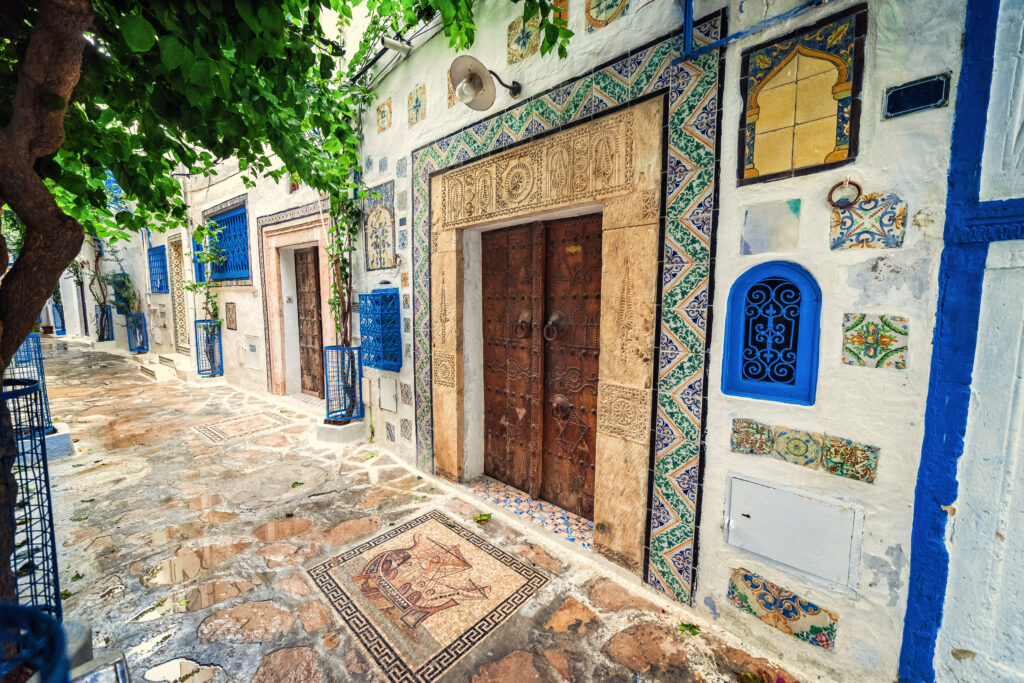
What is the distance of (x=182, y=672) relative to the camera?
1830mm

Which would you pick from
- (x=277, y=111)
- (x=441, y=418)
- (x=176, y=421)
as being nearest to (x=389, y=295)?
(x=441, y=418)

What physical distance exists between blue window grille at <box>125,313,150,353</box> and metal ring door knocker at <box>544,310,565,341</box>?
13.6 meters

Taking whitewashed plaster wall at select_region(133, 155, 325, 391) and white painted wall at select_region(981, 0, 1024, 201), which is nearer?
white painted wall at select_region(981, 0, 1024, 201)

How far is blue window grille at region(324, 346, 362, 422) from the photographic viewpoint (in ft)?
15.9

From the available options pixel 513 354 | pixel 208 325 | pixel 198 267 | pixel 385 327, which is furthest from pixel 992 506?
pixel 198 267

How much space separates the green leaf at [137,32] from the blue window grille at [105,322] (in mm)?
16234

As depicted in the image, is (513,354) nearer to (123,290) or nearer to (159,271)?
(159,271)

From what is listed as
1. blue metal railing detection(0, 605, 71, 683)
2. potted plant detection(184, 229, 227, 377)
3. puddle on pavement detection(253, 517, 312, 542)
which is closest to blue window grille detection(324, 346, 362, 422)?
puddle on pavement detection(253, 517, 312, 542)

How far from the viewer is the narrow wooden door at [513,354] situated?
10.5 feet

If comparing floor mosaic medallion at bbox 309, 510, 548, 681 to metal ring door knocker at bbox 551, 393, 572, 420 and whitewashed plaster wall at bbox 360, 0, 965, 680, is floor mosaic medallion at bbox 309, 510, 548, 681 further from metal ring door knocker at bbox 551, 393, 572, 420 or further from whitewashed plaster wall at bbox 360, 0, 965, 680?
whitewashed plaster wall at bbox 360, 0, 965, 680

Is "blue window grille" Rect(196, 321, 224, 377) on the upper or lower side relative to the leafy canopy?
lower

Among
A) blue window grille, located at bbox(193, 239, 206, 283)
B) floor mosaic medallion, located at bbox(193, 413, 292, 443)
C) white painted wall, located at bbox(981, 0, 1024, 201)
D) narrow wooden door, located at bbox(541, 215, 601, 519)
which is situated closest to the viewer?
white painted wall, located at bbox(981, 0, 1024, 201)

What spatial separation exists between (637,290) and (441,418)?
2.20 meters

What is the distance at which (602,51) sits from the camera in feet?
7.95
